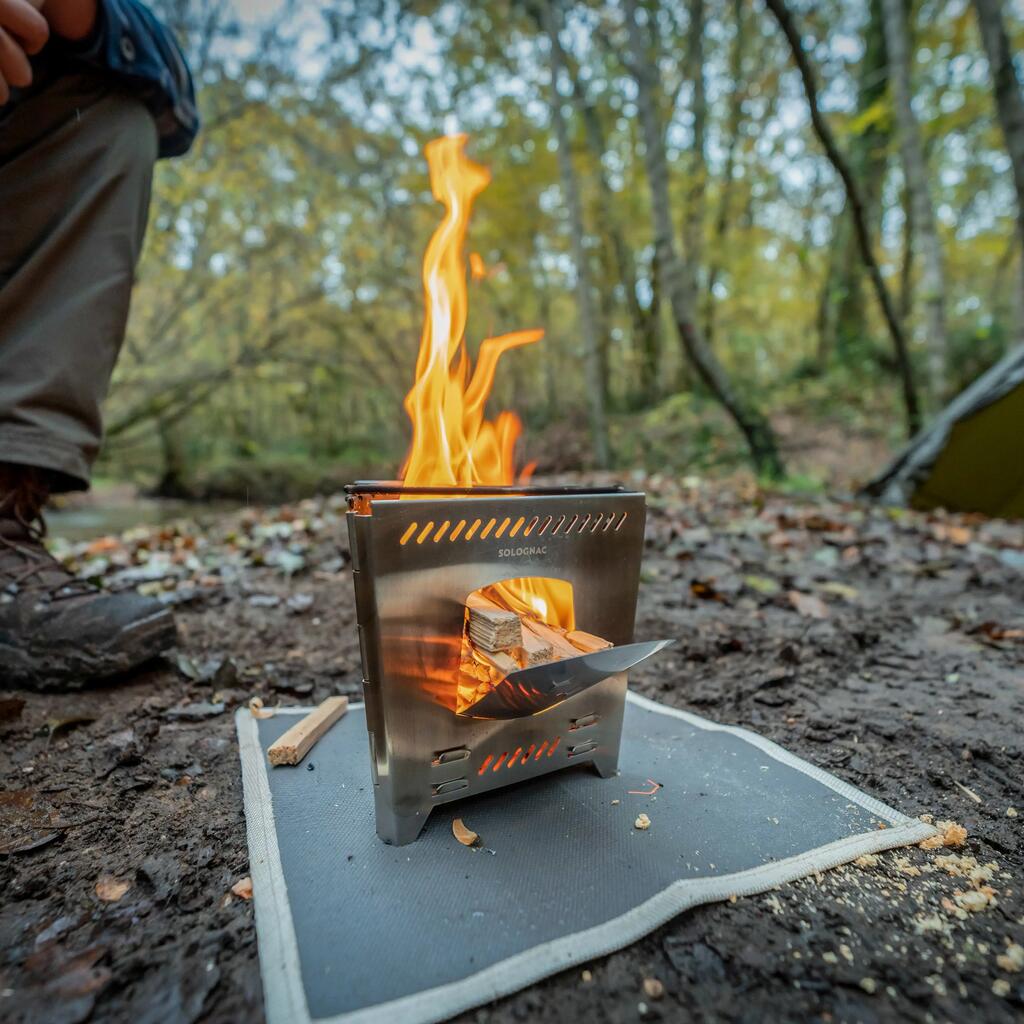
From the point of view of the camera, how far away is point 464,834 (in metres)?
1.10

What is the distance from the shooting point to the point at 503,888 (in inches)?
38.5

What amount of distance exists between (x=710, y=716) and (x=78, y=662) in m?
1.77

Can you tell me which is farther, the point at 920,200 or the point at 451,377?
the point at 920,200

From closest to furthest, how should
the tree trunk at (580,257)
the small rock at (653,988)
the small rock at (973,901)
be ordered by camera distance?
1. the small rock at (653,988)
2. the small rock at (973,901)
3. the tree trunk at (580,257)

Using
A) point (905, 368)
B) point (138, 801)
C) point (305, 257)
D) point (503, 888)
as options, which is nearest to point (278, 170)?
point (305, 257)

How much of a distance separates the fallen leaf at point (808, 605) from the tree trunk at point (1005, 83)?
4460mm

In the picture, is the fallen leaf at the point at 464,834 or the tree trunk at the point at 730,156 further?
the tree trunk at the point at 730,156

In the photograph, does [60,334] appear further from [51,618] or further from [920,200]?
[920,200]

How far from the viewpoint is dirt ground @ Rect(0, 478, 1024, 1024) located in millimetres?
815

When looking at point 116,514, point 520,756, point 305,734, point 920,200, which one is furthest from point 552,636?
point 116,514

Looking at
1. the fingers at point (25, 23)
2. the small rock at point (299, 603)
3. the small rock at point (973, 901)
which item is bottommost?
the small rock at point (973, 901)

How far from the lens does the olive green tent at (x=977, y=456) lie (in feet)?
12.6

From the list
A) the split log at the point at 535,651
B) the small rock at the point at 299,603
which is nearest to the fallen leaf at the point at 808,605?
the split log at the point at 535,651

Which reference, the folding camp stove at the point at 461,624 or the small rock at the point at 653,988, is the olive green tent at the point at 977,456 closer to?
the folding camp stove at the point at 461,624
